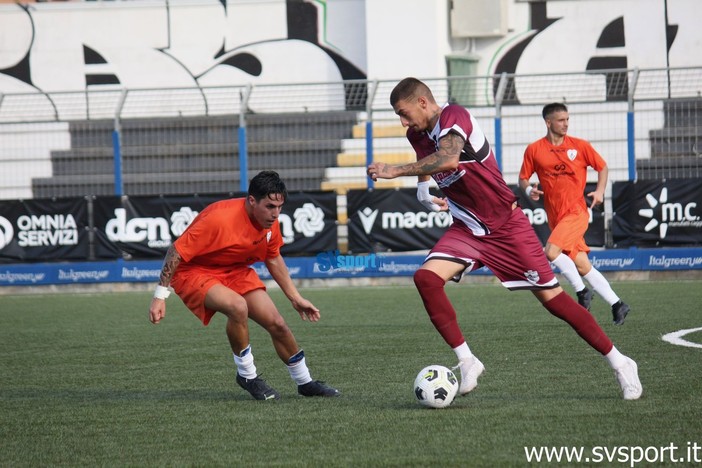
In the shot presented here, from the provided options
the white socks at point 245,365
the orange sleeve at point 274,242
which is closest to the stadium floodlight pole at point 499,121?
the orange sleeve at point 274,242

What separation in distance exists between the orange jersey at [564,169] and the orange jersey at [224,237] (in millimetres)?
4767

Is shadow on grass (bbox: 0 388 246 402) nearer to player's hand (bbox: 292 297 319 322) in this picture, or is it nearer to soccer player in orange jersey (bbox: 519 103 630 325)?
player's hand (bbox: 292 297 319 322)

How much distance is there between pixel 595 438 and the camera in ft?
18.5

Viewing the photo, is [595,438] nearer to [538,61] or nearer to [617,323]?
[617,323]

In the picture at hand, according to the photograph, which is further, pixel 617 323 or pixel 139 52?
pixel 139 52

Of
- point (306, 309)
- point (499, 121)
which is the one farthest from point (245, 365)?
point (499, 121)

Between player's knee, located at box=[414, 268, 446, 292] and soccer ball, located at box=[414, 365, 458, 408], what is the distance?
541mm

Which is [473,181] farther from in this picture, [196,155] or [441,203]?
[196,155]

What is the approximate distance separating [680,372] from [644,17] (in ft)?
57.6

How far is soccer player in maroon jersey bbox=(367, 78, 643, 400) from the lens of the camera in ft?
22.7

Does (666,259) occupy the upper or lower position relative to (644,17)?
lower

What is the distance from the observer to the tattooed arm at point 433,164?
6.52 metres

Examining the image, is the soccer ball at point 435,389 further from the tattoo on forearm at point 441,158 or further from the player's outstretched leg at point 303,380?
the tattoo on forearm at point 441,158

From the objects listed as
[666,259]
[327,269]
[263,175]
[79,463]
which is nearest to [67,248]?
[327,269]
